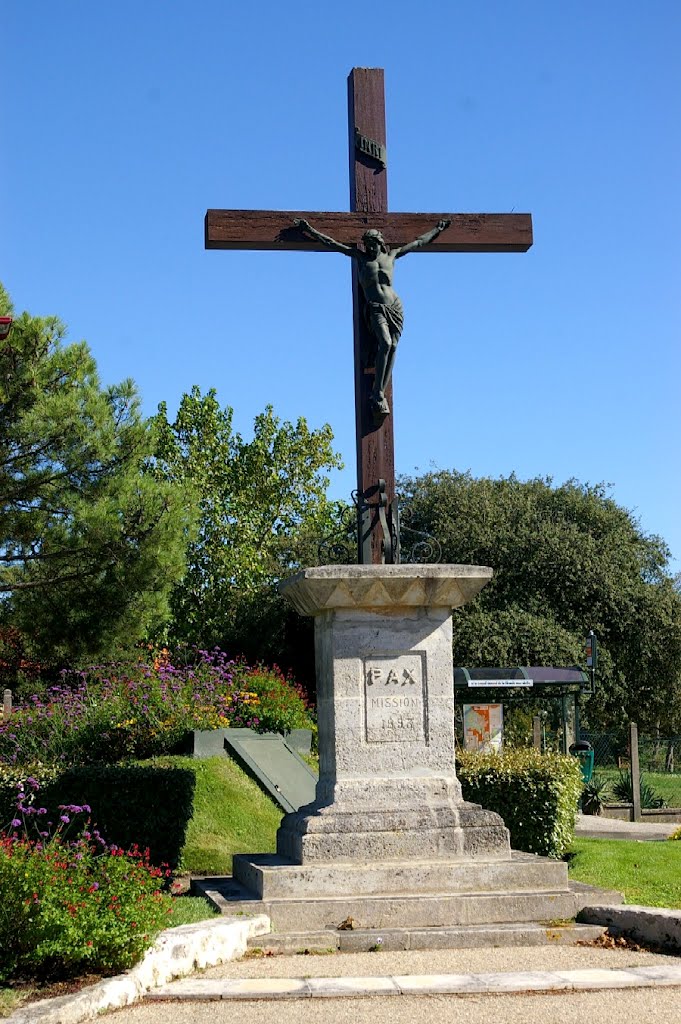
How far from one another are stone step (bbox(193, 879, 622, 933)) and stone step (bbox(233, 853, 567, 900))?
120 millimetres

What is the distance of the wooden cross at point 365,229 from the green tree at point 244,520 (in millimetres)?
21709

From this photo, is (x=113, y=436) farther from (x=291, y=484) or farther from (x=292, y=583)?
(x=291, y=484)

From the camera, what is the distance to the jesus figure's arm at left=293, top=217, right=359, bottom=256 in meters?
9.67

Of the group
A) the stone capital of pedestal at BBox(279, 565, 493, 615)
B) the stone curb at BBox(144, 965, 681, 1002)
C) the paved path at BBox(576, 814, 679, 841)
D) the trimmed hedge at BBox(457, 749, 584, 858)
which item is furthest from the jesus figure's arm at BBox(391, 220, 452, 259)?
the paved path at BBox(576, 814, 679, 841)

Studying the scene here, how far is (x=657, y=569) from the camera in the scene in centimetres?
3859

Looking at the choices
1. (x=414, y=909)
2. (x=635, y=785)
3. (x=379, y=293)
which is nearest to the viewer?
(x=414, y=909)

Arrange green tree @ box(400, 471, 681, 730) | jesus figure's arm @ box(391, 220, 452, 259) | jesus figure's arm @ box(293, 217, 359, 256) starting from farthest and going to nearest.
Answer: green tree @ box(400, 471, 681, 730) → jesus figure's arm @ box(391, 220, 452, 259) → jesus figure's arm @ box(293, 217, 359, 256)

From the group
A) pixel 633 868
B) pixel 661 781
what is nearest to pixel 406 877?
pixel 633 868

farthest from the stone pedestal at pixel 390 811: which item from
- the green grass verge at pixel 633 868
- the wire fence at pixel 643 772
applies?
the wire fence at pixel 643 772

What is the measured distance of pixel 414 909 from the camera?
780 centimetres

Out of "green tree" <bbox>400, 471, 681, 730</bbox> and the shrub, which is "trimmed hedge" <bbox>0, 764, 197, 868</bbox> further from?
"green tree" <bbox>400, 471, 681, 730</bbox>

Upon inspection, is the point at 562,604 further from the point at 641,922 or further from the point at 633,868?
the point at 641,922

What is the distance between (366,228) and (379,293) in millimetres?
691

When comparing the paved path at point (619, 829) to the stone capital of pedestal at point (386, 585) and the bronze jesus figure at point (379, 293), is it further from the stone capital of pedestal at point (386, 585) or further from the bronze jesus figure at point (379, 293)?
the bronze jesus figure at point (379, 293)
